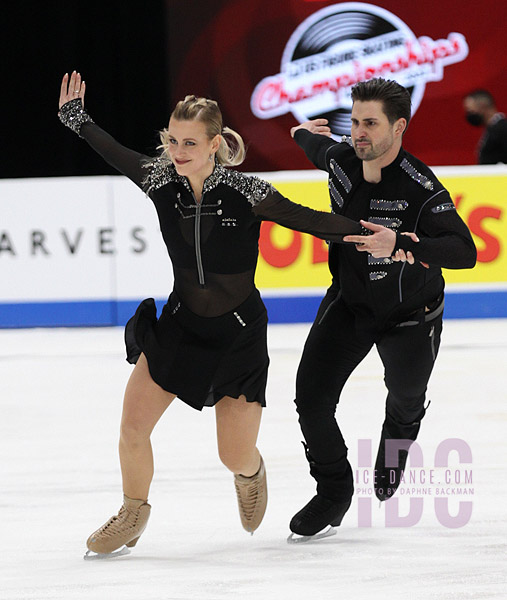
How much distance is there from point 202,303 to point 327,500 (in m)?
0.76

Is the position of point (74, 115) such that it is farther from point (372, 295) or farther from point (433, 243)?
point (433, 243)

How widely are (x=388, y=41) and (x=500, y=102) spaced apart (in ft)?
4.30

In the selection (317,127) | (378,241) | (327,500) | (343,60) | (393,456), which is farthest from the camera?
(343,60)

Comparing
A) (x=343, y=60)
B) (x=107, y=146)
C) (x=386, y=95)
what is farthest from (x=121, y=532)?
(x=343, y=60)

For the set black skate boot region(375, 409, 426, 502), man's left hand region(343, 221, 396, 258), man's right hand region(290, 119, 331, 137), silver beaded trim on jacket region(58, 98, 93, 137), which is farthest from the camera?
man's right hand region(290, 119, 331, 137)

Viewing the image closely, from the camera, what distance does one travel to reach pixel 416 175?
3373mm

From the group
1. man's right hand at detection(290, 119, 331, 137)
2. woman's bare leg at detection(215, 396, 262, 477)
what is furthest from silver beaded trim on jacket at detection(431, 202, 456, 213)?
woman's bare leg at detection(215, 396, 262, 477)

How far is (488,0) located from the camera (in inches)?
449

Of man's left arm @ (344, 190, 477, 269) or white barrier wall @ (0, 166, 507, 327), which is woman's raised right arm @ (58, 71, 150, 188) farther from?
white barrier wall @ (0, 166, 507, 327)

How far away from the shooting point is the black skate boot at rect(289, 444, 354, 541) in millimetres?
3418

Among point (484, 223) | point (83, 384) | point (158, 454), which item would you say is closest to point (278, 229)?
point (484, 223)

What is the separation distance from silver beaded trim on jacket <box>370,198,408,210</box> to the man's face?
13 centimetres

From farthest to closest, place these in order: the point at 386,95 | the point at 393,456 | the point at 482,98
Result: the point at 482,98, the point at 393,456, the point at 386,95

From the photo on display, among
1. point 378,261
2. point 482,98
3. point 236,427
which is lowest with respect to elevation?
point 236,427
